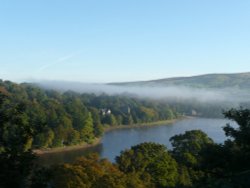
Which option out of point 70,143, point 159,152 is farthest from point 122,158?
point 70,143

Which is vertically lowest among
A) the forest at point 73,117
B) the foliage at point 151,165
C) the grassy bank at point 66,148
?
the grassy bank at point 66,148

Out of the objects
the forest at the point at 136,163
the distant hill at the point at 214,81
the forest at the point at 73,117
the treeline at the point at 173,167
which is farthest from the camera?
the distant hill at the point at 214,81

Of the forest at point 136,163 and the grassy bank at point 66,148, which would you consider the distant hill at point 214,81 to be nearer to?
the grassy bank at point 66,148

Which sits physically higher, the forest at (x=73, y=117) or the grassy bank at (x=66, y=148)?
the forest at (x=73, y=117)

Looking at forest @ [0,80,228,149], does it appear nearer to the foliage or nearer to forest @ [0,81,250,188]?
forest @ [0,81,250,188]

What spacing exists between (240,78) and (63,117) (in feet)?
489

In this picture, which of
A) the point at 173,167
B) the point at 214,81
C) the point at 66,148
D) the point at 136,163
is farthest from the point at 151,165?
the point at 214,81

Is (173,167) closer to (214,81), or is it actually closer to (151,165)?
(151,165)

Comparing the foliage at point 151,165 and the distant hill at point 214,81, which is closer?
the foliage at point 151,165

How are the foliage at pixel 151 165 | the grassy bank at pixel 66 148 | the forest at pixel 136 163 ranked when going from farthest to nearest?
1. the grassy bank at pixel 66 148
2. the foliage at pixel 151 165
3. the forest at pixel 136 163

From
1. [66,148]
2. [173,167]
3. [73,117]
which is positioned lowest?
[66,148]

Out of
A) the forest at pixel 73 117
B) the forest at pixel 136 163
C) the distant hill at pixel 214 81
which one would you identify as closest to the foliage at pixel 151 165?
the forest at pixel 136 163

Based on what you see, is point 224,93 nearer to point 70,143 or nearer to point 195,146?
point 70,143

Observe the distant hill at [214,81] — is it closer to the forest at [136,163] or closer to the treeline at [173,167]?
the treeline at [173,167]
